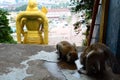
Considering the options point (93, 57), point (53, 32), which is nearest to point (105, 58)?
point (93, 57)

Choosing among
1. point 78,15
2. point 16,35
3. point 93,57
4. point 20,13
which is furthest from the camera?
point 16,35

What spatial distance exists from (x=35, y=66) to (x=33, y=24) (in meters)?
3.83

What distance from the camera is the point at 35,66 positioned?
3.46m

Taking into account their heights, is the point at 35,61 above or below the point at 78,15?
below

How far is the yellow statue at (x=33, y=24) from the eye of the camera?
273 inches

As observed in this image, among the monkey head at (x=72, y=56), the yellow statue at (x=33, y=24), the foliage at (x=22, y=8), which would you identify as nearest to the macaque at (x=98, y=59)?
the monkey head at (x=72, y=56)

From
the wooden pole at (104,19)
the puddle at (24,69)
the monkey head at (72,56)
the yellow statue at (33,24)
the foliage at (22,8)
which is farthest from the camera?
the foliage at (22,8)

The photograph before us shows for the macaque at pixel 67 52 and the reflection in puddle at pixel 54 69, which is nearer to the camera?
the reflection in puddle at pixel 54 69

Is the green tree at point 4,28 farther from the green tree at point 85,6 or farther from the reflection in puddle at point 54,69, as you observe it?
the reflection in puddle at point 54,69

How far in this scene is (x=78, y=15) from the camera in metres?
6.10

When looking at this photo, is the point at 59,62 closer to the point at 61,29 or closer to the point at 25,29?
the point at 61,29

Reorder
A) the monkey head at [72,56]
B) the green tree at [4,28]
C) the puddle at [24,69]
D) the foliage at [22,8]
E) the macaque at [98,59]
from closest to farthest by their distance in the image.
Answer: the macaque at [98,59] < the puddle at [24,69] < the monkey head at [72,56] < the green tree at [4,28] < the foliage at [22,8]

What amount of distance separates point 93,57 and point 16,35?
15.9 ft

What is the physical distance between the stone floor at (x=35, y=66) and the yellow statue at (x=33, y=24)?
2515 millimetres
